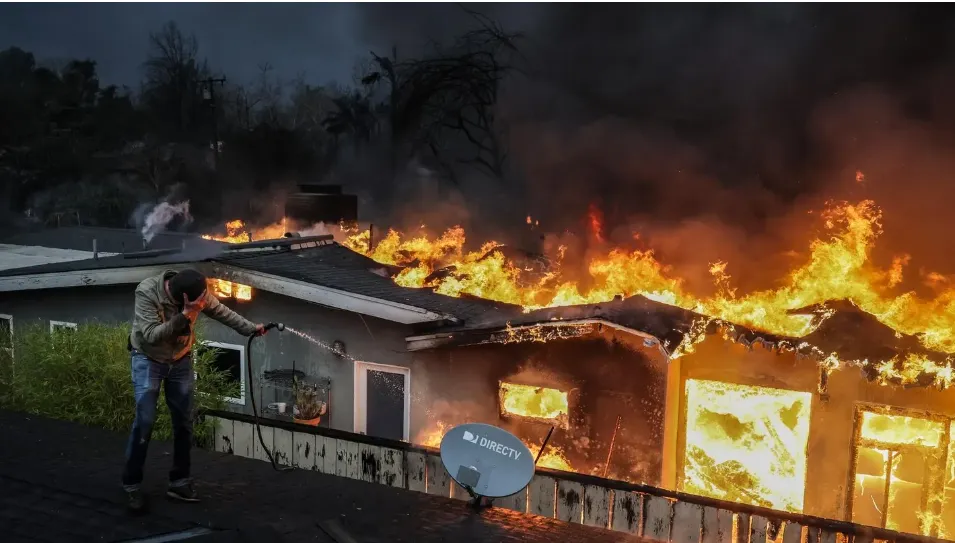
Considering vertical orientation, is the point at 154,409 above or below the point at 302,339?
above

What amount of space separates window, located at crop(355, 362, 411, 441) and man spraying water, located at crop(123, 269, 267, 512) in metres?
5.53

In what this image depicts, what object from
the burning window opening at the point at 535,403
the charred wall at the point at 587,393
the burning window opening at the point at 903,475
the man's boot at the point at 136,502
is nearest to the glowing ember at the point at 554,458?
the charred wall at the point at 587,393

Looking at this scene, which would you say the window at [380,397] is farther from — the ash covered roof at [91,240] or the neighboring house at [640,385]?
the ash covered roof at [91,240]

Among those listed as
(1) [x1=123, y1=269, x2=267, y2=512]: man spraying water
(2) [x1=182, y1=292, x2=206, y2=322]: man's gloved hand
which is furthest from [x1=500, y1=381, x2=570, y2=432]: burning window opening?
(2) [x1=182, y1=292, x2=206, y2=322]: man's gloved hand

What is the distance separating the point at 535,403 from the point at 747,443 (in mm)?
2782

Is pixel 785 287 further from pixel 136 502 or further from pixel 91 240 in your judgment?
pixel 91 240

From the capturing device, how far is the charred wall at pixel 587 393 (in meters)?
8.95

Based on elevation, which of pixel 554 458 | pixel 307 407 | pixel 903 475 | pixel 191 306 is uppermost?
pixel 191 306

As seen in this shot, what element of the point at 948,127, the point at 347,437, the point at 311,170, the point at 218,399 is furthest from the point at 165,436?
the point at 311,170

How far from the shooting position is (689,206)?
1753 cm

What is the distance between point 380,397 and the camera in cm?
1173

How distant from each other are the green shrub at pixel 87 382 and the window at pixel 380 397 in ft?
9.32

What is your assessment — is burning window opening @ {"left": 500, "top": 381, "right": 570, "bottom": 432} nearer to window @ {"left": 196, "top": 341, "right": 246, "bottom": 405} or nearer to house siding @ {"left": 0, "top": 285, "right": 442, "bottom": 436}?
house siding @ {"left": 0, "top": 285, "right": 442, "bottom": 436}

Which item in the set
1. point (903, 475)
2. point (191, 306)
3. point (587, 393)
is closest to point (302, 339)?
point (587, 393)
